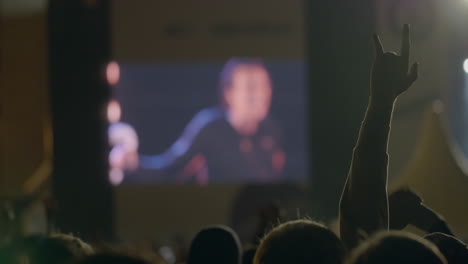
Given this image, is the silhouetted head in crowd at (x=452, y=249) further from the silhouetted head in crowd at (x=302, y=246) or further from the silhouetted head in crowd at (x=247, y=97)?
the silhouetted head in crowd at (x=247, y=97)

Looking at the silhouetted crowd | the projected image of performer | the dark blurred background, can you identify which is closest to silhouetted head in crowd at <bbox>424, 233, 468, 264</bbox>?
the silhouetted crowd

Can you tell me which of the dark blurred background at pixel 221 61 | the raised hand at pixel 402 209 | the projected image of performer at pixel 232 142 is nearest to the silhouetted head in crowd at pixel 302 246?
the raised hand at pixel 402 209

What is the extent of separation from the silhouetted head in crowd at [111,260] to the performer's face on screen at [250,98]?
533 centimetres

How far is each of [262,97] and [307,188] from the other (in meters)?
0.78

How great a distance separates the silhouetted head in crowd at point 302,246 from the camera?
652mm

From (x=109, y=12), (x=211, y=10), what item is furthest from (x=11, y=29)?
(x=211, y=10)

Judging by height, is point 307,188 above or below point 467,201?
below

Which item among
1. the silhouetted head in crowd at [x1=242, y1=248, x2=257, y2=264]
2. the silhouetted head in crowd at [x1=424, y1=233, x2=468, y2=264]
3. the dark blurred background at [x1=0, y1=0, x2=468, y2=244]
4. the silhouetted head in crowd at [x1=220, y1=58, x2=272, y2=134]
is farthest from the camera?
the silhouetted head in crowd at [x1=220, y1=58, x2=272, y2=134]

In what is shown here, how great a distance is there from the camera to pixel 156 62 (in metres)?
6.11

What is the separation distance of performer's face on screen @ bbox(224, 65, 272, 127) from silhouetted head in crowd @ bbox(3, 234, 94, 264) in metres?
5.11

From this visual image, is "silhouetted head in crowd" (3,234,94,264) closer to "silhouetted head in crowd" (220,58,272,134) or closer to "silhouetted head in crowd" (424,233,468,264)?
"silhouetted head in crowd" (424,233,468,264)

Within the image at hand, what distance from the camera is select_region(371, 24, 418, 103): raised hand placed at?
771 mm

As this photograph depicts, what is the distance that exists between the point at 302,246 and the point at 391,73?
0.22 m

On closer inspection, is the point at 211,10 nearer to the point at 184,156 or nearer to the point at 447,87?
the point at 184,156
